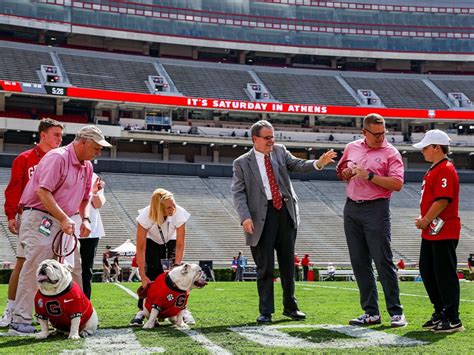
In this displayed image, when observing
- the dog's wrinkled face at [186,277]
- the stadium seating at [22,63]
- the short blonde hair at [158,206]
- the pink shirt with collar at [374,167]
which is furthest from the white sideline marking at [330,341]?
the stadium seating at [22,63]

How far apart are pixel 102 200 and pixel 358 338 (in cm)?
352

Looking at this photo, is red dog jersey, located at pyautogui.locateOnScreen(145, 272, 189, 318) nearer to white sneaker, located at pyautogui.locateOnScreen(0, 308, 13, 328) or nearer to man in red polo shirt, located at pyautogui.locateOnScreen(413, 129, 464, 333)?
white sneaker, located at pyautogui.locateOnScreen(0, 308, 13, 328)

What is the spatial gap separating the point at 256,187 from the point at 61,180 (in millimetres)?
2038

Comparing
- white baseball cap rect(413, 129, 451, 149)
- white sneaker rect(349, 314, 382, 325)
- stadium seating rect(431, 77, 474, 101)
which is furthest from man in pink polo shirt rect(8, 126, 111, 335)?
stadium seating rect(431, 77, 474, 101)

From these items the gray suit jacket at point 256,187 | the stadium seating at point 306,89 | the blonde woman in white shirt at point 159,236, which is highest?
the stadium seating at point 306,89

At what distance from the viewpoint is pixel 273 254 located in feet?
22.3

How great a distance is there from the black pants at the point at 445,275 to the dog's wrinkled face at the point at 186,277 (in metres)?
2.17

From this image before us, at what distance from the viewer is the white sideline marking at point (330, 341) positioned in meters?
4.85

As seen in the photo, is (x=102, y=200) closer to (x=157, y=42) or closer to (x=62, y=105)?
(x=62, y=105)

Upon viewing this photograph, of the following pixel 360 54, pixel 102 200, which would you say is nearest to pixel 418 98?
pixel 360 54

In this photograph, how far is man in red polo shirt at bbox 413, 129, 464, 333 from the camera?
5.70 metres

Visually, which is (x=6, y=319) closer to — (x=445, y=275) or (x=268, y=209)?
(x=268, y=209)

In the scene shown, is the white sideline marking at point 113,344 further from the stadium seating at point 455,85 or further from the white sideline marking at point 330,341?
the stadium seating at point 455,85

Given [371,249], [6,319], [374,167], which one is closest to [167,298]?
[6,319]
